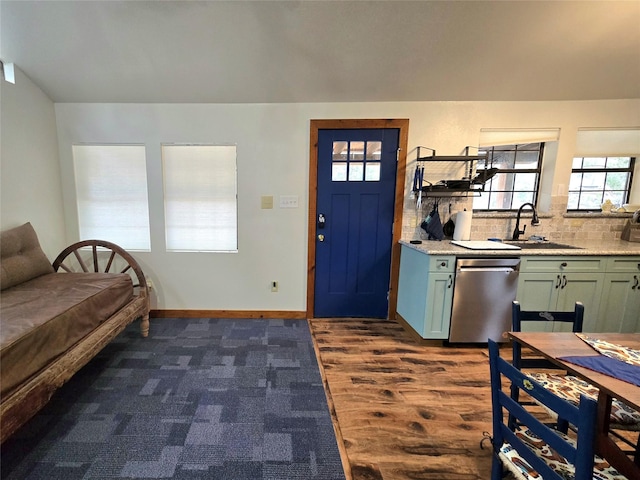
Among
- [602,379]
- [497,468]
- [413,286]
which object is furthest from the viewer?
[413,286]

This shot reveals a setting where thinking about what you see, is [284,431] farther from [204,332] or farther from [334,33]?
[334,33]

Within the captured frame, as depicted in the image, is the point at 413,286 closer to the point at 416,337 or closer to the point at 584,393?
the point at 416,337

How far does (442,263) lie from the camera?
96.5 inches

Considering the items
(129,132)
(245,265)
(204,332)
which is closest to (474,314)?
(245,265)

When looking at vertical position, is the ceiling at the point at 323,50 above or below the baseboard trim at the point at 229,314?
above

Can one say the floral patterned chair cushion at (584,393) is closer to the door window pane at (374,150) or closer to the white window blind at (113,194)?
the door window pane at (374,150)

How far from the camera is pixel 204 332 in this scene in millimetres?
2779

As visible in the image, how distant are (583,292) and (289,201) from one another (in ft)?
9.58

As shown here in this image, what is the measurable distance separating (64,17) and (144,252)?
2.06m

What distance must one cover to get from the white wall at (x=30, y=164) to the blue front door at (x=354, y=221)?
9.01ft

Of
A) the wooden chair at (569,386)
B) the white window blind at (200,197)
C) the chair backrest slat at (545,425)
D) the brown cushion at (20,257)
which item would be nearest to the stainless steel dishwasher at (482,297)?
the wooden chair at (569,386)

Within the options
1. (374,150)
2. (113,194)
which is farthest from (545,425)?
(113,194)

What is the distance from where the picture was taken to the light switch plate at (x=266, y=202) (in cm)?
298

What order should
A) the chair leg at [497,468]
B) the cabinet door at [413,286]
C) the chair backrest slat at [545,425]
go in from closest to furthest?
the chair backrest slat at [545,425] → the chair leg at [497,468] → the cabinet door at [413,286]
